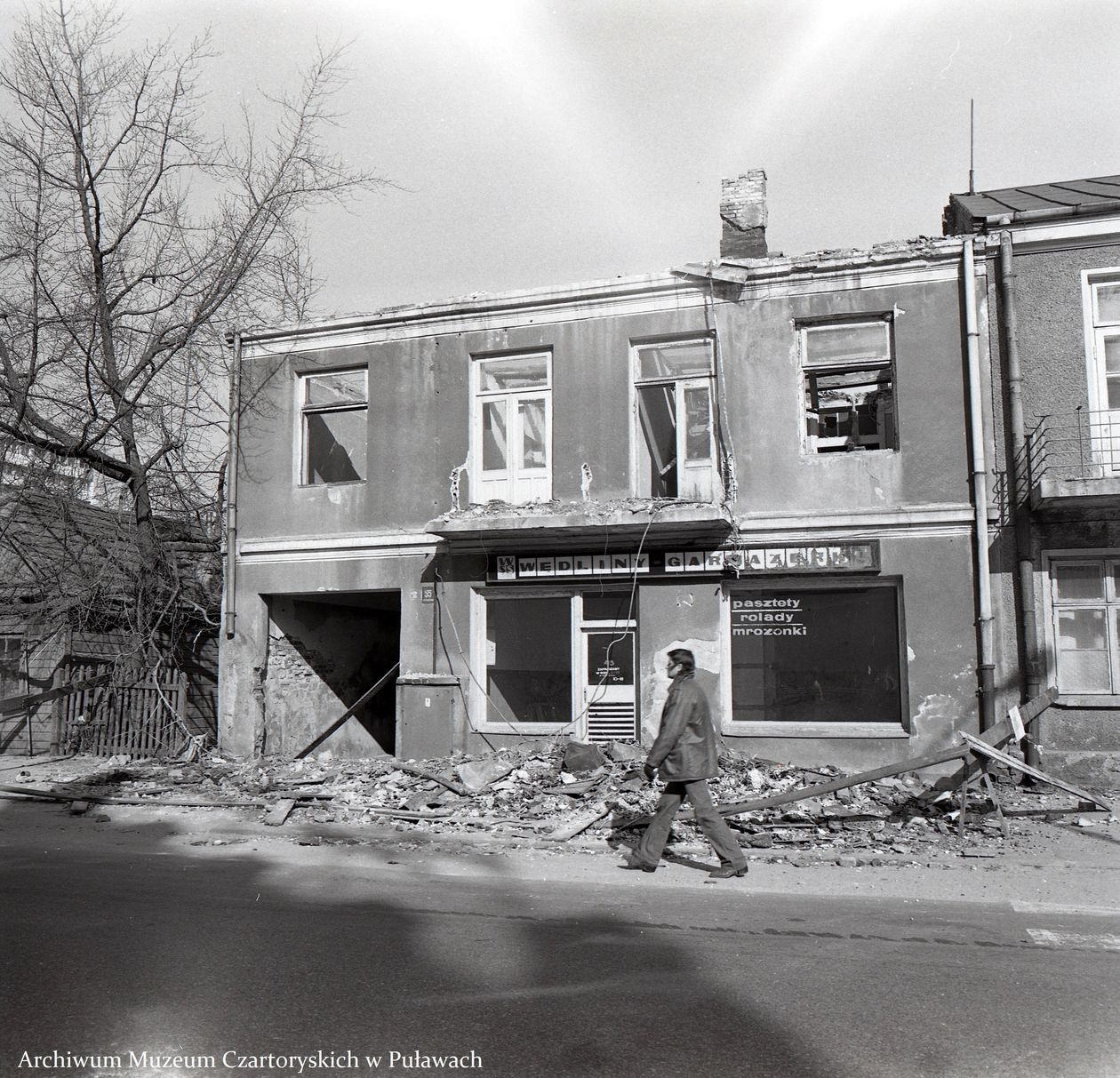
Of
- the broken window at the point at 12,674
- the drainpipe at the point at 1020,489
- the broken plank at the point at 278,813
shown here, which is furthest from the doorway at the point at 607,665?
the broken window at the point at 12,674

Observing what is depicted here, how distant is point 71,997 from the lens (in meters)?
4.80

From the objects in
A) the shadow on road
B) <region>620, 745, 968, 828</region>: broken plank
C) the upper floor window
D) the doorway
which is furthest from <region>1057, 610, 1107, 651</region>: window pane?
the shadow on road

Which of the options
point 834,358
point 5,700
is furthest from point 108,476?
point 834,358

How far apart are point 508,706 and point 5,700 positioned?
853 centimetres

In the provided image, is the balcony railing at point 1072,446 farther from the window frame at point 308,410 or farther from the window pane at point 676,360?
the window frame at point 308,410

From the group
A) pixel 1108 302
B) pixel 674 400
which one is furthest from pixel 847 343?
pixel 1108 302

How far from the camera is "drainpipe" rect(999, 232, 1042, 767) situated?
12.0m

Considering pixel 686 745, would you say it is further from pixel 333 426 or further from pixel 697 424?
pixel 333 426

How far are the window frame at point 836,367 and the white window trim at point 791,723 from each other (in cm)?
170

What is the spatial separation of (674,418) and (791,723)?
445 cm

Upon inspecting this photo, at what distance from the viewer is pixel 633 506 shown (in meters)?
13.4

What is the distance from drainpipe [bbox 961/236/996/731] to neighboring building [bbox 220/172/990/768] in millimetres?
100

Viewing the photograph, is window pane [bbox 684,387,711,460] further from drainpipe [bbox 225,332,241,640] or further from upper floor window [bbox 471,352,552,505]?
drainpipe [bbox 225,332,241,640]

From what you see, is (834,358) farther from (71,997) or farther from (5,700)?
(5,700)
